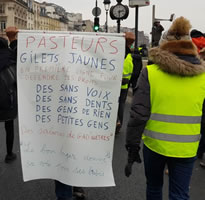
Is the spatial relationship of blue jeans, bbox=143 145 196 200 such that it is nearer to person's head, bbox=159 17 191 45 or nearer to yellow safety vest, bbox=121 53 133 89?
person's head, bbox=159 17 191 45

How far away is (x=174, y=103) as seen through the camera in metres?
1.89

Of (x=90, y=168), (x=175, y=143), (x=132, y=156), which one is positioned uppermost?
(x=175, y=143)

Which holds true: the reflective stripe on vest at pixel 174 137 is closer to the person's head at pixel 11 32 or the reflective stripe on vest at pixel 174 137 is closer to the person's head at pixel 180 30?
the person's head at pixel 180 30

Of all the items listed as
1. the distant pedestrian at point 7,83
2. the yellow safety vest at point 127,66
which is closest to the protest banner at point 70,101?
the distant pedestrian at point 7,83

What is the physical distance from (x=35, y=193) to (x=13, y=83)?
144 centimetres

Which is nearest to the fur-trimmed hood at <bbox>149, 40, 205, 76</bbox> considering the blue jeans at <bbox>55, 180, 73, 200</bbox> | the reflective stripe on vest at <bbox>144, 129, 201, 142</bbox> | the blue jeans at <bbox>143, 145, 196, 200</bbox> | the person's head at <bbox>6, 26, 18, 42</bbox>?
the reflective stripe on vest at <bbox>144, 129, 201, 142</bbox>

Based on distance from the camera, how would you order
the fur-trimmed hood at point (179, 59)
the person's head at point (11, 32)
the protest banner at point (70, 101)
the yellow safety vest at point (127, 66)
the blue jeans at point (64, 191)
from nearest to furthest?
the fur-trimmed hood at point (179, 59) < the protest banner at point (70, 101) < the blue jeans at point (64, 191) < the person's head at point (11, 32) < the yellow safety vest at point (127, 66)

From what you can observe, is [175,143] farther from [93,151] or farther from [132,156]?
[93,151]

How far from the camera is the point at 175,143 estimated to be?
194cm

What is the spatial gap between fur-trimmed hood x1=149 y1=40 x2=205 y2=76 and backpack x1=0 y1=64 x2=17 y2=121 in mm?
2132

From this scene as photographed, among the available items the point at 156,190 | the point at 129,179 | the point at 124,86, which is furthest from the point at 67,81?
the point at 124,86

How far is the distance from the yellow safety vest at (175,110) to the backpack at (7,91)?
6.89 feet

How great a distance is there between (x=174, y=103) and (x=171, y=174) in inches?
22.4

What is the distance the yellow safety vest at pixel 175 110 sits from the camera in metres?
1.88
